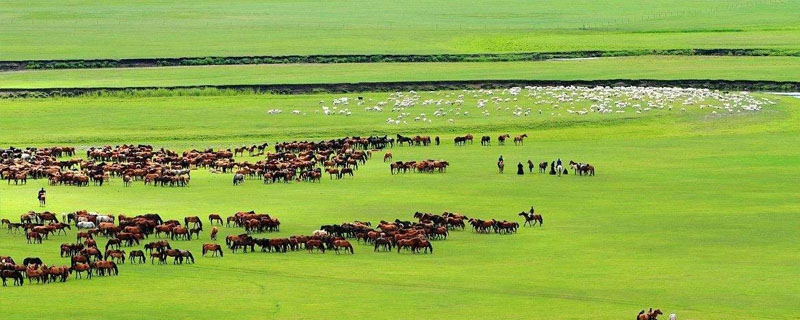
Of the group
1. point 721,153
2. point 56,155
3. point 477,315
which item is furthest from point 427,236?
point 56,155

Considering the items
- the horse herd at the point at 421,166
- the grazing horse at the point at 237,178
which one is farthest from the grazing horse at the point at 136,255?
the horse herd at the point at 421,166

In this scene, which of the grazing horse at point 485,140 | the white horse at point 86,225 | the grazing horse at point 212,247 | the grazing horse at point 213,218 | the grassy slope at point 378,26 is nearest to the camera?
the grazing horse at point 212,247

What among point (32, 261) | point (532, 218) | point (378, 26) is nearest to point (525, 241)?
point (532, 218)

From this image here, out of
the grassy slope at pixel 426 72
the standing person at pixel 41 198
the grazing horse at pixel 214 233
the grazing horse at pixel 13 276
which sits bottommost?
the grazing horse at pixel 13 276

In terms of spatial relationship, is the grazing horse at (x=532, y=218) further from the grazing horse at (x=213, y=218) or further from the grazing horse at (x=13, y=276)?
the grazing horse at (x=13, y=276)

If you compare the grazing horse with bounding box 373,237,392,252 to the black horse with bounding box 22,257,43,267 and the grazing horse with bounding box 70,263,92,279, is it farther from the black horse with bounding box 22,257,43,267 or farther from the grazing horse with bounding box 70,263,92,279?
the black horse with bounding box 22,257,43,267

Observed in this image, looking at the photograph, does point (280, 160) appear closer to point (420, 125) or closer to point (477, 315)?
point (420, 125)
